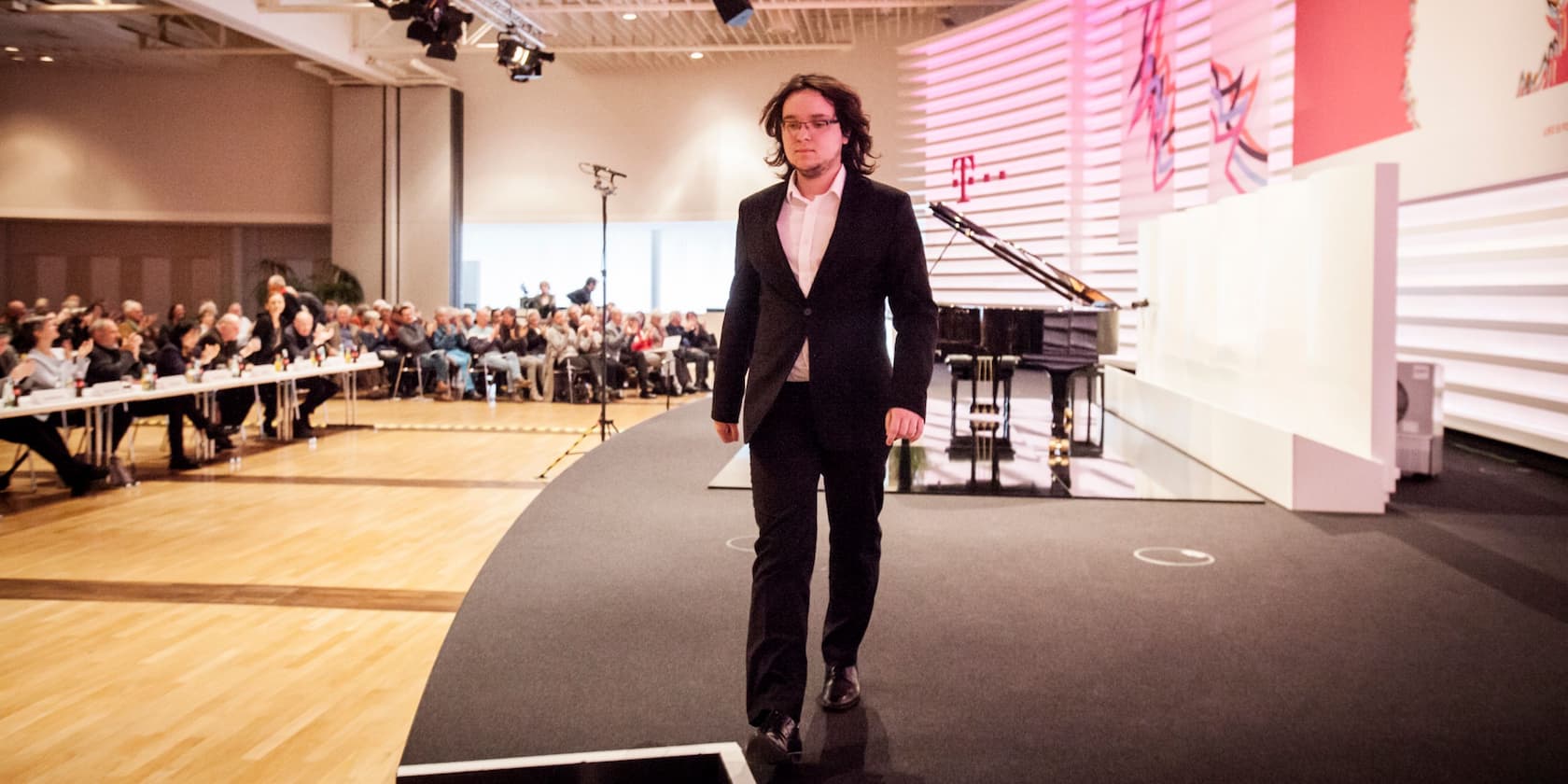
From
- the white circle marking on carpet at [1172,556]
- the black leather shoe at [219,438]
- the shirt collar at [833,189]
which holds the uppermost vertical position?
the shirt collar at [833,189]

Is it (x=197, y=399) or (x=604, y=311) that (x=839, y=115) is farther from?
(x=197, y=399)

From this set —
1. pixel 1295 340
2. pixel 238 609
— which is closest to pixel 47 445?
pixel 238 609

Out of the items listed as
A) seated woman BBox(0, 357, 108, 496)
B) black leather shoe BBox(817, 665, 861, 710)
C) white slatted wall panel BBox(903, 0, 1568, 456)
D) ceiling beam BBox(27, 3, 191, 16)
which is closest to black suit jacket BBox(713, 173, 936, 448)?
black leather shoe BBox(817, 665, 861, 710)

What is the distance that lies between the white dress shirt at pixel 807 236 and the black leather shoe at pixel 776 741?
716mm

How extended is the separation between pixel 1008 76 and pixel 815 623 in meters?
10.4

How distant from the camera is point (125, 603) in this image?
161 inches

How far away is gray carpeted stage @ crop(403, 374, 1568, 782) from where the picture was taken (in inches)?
92.4

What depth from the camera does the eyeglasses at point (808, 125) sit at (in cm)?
234

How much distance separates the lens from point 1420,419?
589 centimetres

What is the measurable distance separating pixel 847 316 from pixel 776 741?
895 millimetres

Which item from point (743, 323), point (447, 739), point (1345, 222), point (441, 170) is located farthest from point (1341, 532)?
point (441, 170)

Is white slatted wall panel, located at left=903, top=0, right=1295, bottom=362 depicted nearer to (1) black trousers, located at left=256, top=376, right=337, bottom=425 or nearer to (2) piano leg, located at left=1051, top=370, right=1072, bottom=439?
(2) piano leg, located at left=1051, top=370, right=1072, bottom=439

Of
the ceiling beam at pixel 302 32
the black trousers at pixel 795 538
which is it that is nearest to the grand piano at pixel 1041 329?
the black trousers at pixel 795 538

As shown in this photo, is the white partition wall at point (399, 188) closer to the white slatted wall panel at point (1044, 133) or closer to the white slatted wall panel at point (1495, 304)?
the white slatted wall panel at point (1044, 133)
